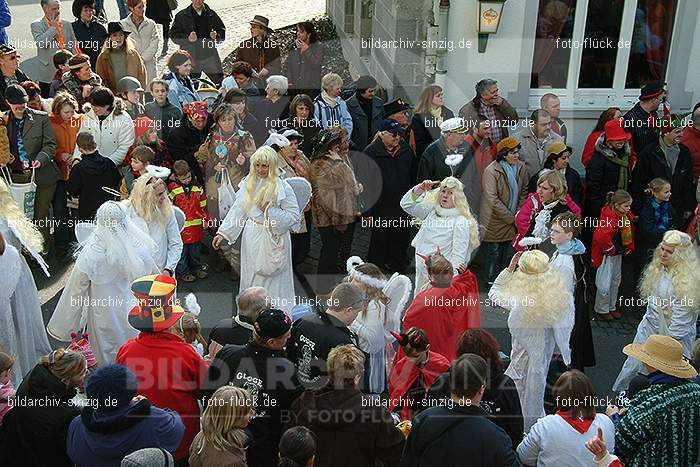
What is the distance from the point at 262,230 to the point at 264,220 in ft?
0.32

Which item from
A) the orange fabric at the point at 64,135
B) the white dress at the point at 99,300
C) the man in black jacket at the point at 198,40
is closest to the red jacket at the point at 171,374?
the white dress at the point at 99,300

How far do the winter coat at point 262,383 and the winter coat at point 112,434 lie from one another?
2.02 ft

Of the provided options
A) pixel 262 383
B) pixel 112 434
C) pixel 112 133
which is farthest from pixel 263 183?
pixel 112 434

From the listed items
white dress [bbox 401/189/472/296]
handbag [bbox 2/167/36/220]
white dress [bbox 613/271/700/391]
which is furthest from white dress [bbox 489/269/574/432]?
handbag [bbox 2/167/36/220]

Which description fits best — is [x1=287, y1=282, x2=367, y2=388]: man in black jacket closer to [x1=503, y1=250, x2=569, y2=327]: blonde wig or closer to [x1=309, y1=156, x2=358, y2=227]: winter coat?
[x1=503, y1=250, x2=569, y2=327]: blonde wig

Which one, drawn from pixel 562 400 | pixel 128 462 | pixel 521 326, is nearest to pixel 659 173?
pixel 521 326

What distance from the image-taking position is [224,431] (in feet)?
14.6

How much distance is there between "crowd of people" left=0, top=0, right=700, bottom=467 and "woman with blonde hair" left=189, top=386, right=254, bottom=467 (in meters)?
0.01

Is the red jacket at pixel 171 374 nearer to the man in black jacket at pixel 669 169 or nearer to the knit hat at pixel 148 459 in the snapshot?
the knit hat at pixel 148 459

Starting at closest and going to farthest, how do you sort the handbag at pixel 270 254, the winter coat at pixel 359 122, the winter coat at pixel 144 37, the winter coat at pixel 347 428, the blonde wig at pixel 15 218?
the winter coat at pixel 347 428 < the blonde wig at pixel 15 218 < the handbag at pixel 270 254 < the winter coat at pixel 359 122 < the winter coat at pixel 144 37

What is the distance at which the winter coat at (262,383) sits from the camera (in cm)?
507

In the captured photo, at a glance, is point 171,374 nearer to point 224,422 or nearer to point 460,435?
point 224,422

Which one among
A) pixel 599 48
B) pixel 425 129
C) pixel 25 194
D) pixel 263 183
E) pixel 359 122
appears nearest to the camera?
pixel 263 183

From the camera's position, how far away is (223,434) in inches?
176
